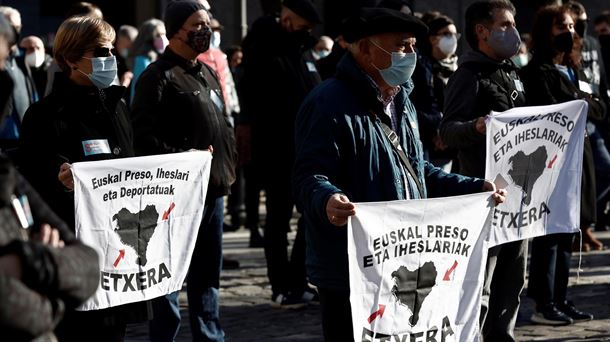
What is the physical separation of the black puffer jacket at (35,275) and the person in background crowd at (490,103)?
3.94 meters

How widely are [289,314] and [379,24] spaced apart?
4.11 m

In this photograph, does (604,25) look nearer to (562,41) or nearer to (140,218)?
(562,41)

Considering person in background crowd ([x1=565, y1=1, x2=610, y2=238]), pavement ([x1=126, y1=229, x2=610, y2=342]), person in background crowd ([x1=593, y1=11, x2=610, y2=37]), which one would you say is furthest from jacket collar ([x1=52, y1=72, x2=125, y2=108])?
person in background crowd ([x1=593, y1=11, x2=610, y2=37])

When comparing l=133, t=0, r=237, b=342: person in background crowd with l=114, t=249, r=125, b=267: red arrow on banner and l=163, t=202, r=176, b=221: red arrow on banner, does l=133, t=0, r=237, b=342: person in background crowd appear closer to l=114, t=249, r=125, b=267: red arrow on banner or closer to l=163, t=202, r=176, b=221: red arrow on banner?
l=163, t=202, r=176, b=221: red arrow on banner

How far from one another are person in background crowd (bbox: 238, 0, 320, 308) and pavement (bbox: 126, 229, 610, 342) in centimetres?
37

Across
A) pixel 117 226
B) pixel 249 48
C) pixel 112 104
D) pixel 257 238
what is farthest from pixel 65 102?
pixel 257 238

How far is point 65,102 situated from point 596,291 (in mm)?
5219

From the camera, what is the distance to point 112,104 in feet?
19.9

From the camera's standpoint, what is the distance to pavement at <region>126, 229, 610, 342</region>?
824 centimetres

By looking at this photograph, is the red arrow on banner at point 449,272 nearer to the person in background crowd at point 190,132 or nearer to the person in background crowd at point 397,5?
the person in background crowd at point 190,132

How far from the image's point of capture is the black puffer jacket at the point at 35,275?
10.0 feet

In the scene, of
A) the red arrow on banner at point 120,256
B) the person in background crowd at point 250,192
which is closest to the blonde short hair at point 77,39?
the red arrow on banner at point 120,256

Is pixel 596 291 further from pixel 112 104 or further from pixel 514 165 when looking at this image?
pixel 112 104

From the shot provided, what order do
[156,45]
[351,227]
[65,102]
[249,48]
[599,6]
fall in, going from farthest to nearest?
[599,6]
[156,45]
[249,48]
[65,102]
[351,227]
